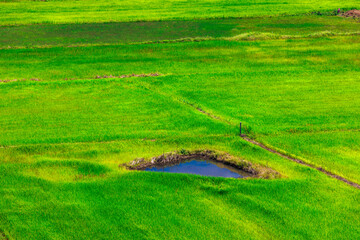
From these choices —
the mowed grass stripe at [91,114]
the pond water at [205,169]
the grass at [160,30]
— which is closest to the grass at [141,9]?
the grass at [160,30]

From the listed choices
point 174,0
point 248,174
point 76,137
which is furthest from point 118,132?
point 174,0

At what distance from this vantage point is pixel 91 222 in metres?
17.8

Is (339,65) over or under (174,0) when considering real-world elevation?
under

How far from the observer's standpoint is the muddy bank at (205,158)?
71.0 ft

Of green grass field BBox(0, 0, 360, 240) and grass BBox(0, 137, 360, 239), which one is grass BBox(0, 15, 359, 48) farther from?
grass BBox(0, 137, 360, 239)

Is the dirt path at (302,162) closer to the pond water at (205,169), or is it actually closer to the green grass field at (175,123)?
the green grass field at (175,123)

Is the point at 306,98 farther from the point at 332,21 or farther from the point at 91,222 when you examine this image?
the point at 332,21

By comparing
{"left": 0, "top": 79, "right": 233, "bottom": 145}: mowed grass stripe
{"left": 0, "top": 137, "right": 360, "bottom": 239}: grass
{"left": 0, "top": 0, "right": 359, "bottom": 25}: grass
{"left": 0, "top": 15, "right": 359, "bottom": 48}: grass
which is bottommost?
{"left": 0, "top": 137, "right": 360, "bottom": 239}: grass

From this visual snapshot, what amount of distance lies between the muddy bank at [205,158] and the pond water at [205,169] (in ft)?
0.82

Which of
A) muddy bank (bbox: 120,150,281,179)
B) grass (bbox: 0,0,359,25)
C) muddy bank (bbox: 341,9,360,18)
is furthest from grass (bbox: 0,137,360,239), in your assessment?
muddy bank (bbox: 341,9,360,18)

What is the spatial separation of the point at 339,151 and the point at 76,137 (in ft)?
50.1

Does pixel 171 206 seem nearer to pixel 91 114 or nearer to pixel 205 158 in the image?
pixel 205 158

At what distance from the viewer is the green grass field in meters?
18.1

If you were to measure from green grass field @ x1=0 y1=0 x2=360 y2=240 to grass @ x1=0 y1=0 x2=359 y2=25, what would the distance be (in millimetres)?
2560
